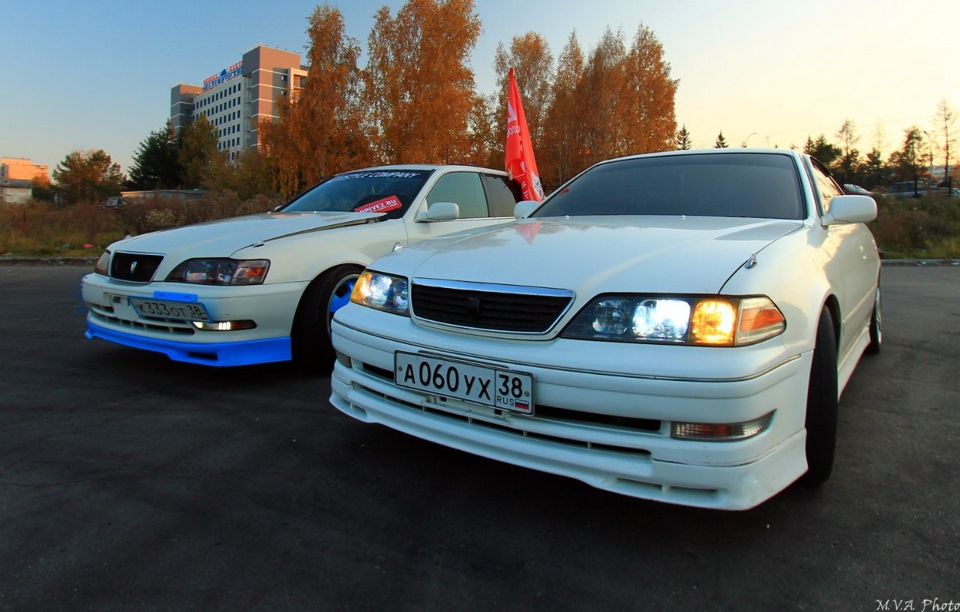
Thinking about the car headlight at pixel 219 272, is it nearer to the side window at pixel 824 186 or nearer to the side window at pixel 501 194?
the side window at pixel 501 194

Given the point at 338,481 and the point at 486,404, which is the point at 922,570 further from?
the point at 338,481

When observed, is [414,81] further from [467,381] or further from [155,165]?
[155,165]

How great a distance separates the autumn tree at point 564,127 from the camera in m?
33.0

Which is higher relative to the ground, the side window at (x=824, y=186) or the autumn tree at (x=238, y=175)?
the autumn tree at (x=238, y=175)

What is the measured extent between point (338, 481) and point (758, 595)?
1564 mm

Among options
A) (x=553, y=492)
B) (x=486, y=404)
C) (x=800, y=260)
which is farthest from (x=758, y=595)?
(x=800, y=260)

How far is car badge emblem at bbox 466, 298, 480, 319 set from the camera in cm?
213

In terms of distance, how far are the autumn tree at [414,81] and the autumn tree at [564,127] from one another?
11.0 m

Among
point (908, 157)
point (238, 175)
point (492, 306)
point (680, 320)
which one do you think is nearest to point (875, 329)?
point (680, 320)

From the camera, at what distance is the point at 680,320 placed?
1.87m

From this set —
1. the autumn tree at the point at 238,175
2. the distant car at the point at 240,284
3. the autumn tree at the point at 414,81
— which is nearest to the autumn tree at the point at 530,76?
the autumn tree at the point at 414,81

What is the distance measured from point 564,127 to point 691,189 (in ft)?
104

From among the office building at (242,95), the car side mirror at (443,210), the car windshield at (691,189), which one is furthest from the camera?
the office building at (242,95)

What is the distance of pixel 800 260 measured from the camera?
2223 mm
